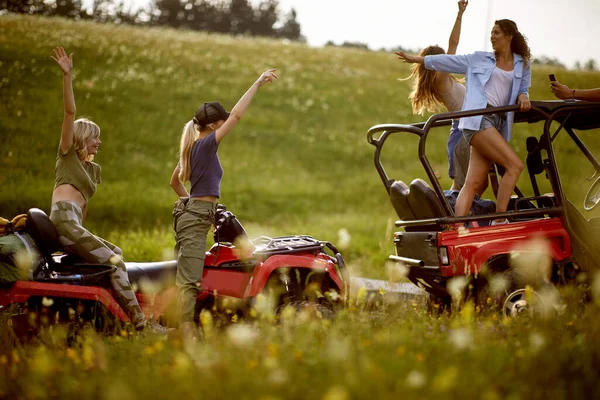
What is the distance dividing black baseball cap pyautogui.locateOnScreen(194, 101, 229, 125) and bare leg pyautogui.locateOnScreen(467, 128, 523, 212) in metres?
2.12

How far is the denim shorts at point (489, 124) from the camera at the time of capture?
6090 millimetres

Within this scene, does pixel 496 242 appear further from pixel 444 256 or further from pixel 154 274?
pixel 154 274

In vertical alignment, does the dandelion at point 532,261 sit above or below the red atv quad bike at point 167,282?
above

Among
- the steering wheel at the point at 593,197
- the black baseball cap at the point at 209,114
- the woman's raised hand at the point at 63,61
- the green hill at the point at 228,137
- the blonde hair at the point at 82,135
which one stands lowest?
the green hill at the point at 228,137

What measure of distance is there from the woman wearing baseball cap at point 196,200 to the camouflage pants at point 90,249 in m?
0.36

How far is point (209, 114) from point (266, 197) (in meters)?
10.8

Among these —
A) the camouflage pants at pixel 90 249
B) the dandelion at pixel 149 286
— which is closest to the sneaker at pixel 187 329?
the camouflage pants at pixel 90 249

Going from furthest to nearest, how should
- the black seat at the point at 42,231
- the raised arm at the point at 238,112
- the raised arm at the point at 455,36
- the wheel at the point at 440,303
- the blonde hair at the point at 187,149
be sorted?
1. the raised arm at the point at 455,36
2. the wheel at the point at 440,303
3. the blonde hair at the point at 187,149
4. the raised arm at the point at 238,112
5. the black seat at the point at 42,231

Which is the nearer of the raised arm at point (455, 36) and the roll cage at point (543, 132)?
the roll cage at point (543, 132)

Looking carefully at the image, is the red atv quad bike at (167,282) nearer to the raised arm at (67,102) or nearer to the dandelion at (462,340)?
the raised arm at (67,102)

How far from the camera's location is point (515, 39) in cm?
621

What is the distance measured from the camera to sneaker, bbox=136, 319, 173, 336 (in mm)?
5281

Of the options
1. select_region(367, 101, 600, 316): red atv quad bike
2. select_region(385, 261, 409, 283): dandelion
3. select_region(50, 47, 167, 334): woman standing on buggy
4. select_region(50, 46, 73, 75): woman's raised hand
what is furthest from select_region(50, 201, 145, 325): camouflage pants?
select_region(367, 101, 600, 316): red atv quad bike

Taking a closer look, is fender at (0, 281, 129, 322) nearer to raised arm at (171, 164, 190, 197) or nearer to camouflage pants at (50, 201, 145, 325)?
camouflage pants at (50, 201, 145, 325)
